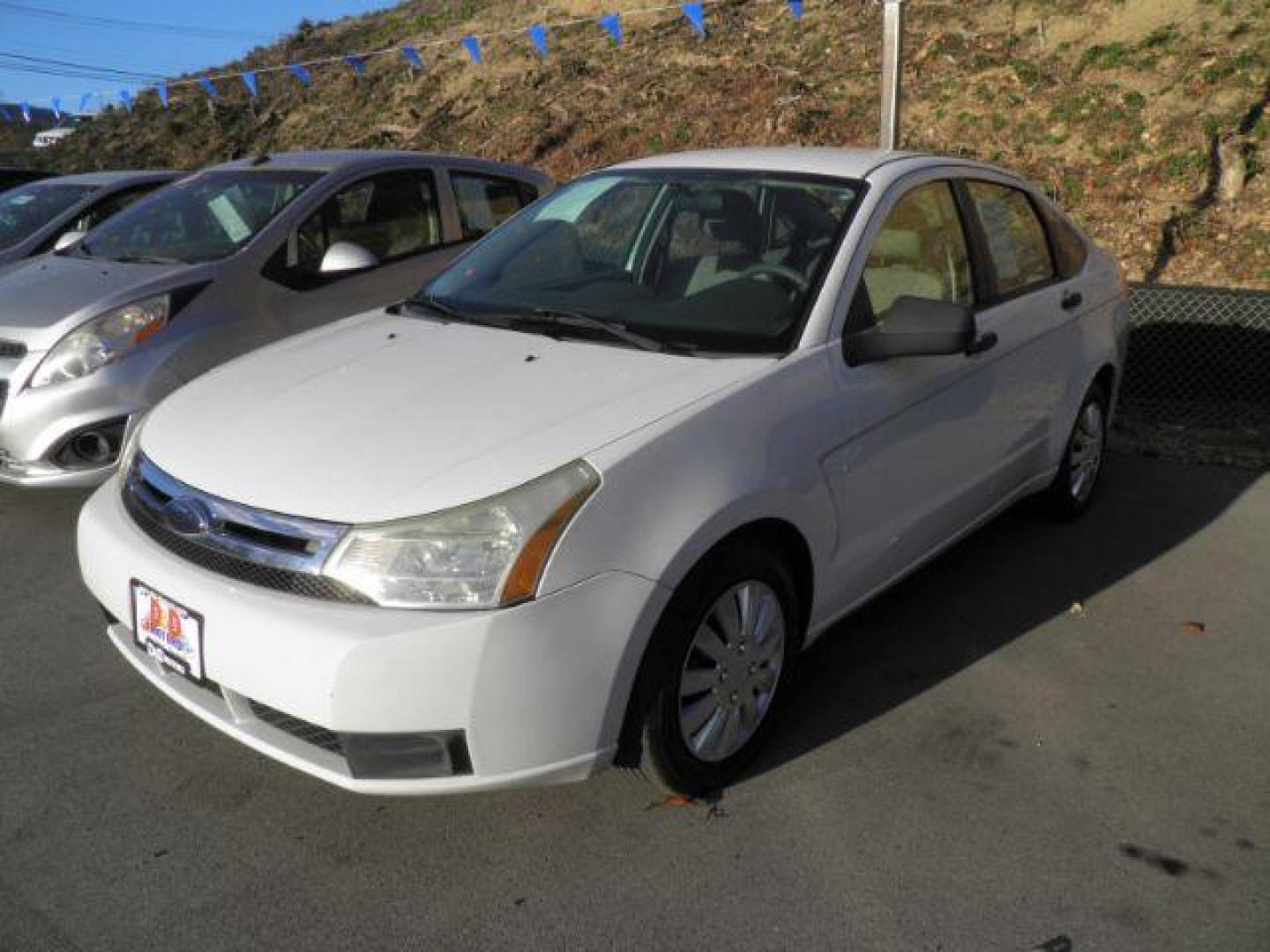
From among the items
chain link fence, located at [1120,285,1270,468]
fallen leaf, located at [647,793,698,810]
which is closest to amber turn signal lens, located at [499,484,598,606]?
fallen leaf, located at [647,793,698,810]

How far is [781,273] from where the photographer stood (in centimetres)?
319

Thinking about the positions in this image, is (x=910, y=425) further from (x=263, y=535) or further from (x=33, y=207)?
(x=33, y=207)

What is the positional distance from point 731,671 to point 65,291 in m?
3.80

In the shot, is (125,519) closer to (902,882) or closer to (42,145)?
(902,882)

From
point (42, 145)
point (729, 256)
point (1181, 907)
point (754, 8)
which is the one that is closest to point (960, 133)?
point (754, 8)

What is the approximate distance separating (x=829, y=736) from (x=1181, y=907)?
0.99 m

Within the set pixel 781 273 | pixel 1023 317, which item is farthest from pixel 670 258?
pixel 1023 317

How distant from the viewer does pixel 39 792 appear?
2.85 metres

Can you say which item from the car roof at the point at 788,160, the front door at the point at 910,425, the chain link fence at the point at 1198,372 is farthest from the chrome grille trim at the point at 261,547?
the chain link fence at the point at 1198,372

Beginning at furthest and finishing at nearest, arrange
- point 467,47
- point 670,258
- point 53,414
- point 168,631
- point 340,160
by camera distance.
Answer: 1. point 467,47
2. point 340,160
3. point 53,414
4. point 670,258
5. point 168,631

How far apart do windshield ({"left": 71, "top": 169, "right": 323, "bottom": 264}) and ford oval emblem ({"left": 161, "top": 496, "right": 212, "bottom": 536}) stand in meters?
2.94

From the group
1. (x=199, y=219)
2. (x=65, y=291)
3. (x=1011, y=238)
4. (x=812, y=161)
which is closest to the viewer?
(x=812, y=161)

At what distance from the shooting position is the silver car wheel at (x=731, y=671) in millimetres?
2676

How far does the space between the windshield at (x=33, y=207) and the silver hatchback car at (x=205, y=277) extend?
7.57 feet
